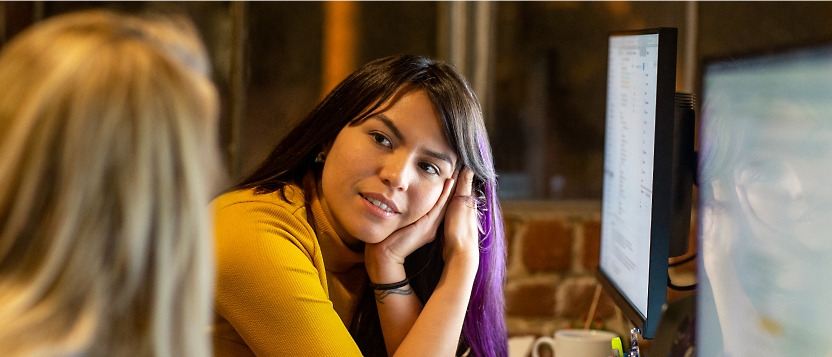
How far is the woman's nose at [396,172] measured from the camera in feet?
4.16

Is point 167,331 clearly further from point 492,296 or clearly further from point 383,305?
point 492,296

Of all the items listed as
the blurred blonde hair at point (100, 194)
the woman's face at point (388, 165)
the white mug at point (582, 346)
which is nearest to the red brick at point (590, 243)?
the white mug at point (582, 346)

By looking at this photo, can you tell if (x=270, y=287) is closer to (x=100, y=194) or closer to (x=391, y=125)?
(x=391, y=125)

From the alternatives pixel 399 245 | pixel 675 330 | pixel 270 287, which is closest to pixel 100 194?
pixel 270 287

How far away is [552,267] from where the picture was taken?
84.4 inches

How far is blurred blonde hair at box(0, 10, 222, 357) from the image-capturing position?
62cm

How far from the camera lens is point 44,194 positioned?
2.06 ft

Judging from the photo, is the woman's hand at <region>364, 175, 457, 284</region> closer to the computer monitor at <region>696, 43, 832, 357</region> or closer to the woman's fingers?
the woman's fingers

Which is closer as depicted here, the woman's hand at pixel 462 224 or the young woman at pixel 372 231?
the young woman at pixel 372 231

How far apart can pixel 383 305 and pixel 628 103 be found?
19.8 inches

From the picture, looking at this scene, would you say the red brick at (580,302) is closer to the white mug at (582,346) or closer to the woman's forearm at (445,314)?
the white mug at (582,346)

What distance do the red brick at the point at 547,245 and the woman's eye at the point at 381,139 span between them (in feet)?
3.00

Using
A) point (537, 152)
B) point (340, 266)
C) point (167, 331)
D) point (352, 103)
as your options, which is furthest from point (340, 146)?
point (537, 152)

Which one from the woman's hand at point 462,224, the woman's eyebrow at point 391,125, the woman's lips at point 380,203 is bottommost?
the woman's hand at point 462,224
